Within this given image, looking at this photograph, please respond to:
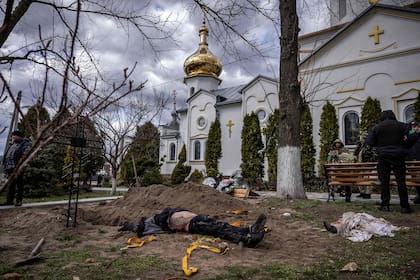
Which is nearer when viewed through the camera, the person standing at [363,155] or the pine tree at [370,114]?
the person standing at [363,155]

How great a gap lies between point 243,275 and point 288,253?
3.20ft

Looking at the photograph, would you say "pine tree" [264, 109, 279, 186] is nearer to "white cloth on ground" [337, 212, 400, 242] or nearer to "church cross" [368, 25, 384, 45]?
"church cross" [368, 25, 384, 45]

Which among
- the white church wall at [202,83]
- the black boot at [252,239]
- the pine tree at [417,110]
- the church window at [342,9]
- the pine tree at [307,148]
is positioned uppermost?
the church window at [342,9]

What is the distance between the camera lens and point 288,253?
126 inches

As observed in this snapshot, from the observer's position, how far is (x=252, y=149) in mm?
20031

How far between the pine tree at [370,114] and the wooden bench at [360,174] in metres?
9.51

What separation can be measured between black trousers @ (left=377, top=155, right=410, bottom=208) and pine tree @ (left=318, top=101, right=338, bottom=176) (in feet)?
35.1

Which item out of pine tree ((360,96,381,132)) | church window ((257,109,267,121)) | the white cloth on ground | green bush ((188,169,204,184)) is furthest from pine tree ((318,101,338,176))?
the white cloth on ground

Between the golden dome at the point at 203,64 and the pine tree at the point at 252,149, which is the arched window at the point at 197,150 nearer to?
the pine tree at the point at 252,149

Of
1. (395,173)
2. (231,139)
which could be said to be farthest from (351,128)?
(395,173)

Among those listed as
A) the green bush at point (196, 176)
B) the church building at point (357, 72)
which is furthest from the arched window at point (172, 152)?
the church building at point (357, 72)

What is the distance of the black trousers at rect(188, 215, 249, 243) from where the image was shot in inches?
134

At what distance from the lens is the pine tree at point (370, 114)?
1467cm

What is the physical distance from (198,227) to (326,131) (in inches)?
571
